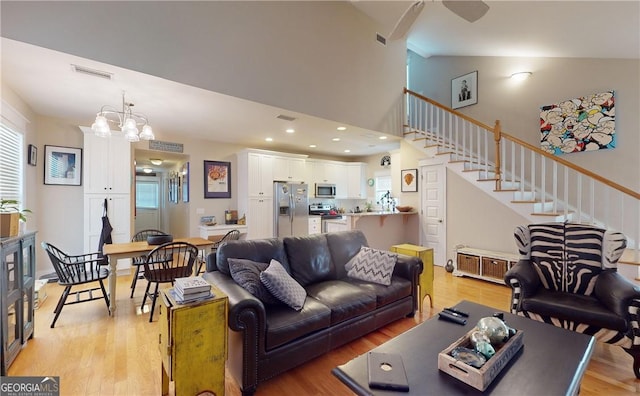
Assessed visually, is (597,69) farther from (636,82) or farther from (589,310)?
(589,310)

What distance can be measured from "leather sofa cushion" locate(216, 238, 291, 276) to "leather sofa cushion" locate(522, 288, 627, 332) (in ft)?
7.08

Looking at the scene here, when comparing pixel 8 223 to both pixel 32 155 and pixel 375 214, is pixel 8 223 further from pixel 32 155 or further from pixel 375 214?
pixel 375 214

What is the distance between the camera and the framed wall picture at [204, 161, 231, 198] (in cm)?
570

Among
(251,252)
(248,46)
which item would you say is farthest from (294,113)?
(251,252)

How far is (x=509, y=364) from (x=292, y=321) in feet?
4.13

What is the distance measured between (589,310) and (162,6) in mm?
4687

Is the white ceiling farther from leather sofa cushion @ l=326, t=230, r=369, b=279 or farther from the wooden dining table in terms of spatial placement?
leather sofa cushion @ l=326, t=230, r=369, b=279

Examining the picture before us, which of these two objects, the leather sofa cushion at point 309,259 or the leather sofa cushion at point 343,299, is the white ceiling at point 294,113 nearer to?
the leather sofa cushion at point 309,259

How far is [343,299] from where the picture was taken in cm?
225

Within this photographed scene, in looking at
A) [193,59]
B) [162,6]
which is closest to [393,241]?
[193,59]

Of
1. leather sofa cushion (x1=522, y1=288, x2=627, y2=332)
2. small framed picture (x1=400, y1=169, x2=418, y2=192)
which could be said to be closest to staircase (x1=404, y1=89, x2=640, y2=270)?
small framed picture (x1=400, y1=169, x2=418, y2=192)

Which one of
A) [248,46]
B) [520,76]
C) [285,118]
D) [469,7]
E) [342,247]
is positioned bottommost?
[342,247]

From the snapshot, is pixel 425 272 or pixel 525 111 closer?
pixel 425 272

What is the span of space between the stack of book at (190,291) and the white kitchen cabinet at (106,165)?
151 inches
